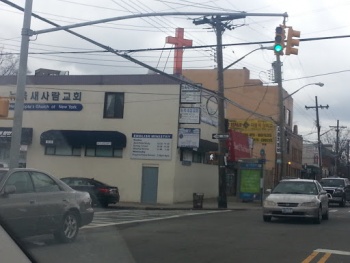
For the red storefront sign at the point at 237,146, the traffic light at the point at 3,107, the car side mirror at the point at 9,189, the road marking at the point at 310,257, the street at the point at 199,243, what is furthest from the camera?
the red storefront sign at the point at 237,146

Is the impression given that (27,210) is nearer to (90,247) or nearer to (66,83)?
(90,247)

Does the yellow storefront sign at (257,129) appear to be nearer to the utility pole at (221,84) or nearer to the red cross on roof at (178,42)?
the red cross on roof at (178,42)

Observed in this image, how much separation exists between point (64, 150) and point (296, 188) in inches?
665

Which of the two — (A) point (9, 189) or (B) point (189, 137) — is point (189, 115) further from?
(A) point (9, 189)

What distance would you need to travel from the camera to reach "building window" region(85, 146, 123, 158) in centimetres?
3191

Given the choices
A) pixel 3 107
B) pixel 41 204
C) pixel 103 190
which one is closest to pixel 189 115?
pixel 103 190

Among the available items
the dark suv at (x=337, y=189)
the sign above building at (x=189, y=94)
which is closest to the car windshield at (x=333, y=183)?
the dark suv at (x=337, y=189)

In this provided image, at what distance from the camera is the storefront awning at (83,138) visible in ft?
103

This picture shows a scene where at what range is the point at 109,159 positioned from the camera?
31969 mm

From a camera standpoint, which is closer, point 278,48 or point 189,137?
point 278,48

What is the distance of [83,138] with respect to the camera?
31.8 meters

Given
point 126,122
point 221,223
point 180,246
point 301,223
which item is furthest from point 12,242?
point 126,122

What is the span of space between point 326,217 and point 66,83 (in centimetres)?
1786

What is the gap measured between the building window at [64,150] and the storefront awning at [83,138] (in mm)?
293
